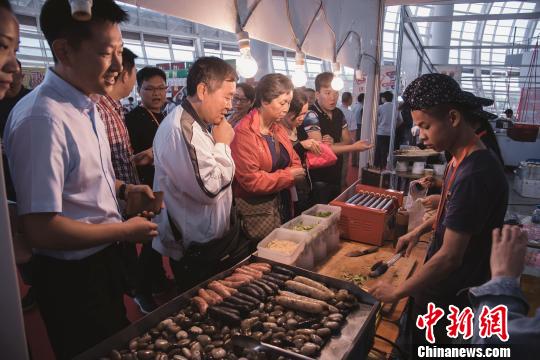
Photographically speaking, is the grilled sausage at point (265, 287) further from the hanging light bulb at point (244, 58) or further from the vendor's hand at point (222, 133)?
the hanging light bulb at point (244, 58)

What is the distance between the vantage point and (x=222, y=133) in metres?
2.34

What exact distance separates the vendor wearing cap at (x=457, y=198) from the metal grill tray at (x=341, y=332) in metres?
0.12

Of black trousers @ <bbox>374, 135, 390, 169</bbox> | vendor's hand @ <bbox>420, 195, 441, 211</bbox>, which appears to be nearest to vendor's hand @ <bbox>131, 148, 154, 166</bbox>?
vendor's hand @ <bbox>420, 195, 441, 211</bbox>

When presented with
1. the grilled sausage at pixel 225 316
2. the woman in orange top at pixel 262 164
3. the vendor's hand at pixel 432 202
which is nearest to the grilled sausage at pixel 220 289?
the grilled sausage at pixel 225 316

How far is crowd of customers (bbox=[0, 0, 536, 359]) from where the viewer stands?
50.7 inches

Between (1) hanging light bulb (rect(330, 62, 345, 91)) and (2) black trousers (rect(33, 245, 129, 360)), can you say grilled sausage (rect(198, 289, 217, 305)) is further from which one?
(1) hanging light bulb (rect(330, 62, 345, 91))

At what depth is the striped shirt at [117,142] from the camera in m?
2.75

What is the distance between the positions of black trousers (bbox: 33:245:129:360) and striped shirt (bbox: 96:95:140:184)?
4.24 feet

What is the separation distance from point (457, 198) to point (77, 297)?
1.81 meters

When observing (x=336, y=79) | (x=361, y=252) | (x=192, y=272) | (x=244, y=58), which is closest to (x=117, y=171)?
(x=192, y=272)

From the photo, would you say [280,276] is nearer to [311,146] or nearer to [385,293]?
[385,293]

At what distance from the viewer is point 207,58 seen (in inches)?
85.7

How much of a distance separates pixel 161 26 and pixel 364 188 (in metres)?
13.7

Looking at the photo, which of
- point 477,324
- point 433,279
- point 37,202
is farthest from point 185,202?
point 477,324
